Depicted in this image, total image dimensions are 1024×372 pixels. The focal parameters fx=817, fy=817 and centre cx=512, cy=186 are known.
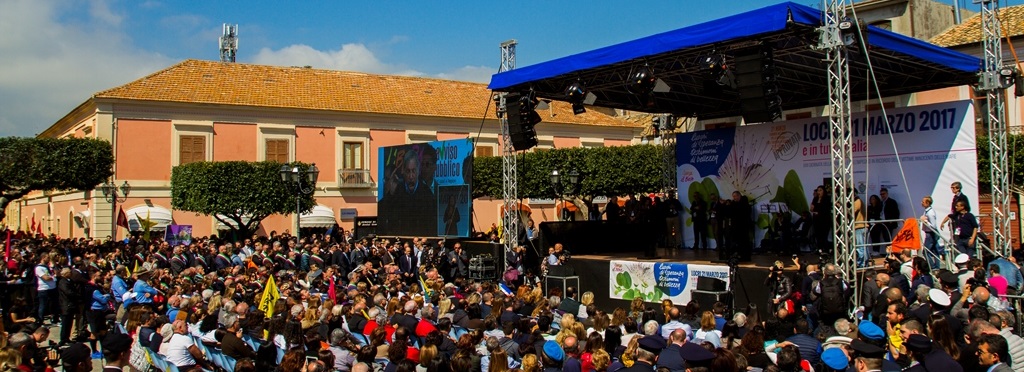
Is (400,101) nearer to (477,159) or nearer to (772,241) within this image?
(477,159)

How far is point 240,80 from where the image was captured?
34312 millimetres

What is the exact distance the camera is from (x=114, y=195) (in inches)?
1109

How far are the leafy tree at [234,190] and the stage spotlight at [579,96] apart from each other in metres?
15.1

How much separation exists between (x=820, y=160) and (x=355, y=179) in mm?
22278

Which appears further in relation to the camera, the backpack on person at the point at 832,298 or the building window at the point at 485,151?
the building window at the point at 485,151

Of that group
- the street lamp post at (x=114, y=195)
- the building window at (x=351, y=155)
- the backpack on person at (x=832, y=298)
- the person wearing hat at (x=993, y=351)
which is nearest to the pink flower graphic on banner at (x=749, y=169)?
the backpack on person at (x=832, y=298)

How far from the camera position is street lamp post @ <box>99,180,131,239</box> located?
94.2 ft

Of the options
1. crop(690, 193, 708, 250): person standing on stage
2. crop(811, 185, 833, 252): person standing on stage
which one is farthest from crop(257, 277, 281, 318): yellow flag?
crop(690, 193, 708, 250): person standing on stage

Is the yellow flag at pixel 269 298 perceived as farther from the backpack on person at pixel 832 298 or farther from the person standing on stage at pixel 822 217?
the person standing on stage at pixel 822 217

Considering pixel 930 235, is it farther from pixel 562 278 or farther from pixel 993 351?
pixel 993 351

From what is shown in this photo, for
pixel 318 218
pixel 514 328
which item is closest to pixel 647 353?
pixel 514 328

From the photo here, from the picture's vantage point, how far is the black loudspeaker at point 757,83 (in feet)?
39.4

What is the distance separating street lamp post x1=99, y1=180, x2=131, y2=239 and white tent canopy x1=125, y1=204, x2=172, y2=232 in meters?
0.51

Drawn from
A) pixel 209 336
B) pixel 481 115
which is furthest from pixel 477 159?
pixel 209 336
